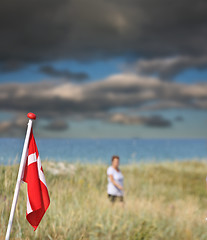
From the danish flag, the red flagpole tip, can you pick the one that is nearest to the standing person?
the danish flag

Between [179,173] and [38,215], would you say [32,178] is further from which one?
[179,173]

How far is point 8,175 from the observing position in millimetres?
7664

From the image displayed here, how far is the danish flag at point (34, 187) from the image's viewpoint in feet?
14.0

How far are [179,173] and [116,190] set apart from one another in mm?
13696

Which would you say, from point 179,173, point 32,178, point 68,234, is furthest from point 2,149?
point 179,173

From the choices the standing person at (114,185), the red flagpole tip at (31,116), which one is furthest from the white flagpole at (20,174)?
the standing person at (114,185)

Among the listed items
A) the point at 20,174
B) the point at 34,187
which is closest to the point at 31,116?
the point at 20,174

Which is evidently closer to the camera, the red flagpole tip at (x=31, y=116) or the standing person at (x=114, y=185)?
the red flagpole tip at (x=31, y=116)

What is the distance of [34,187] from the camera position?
4.27 m

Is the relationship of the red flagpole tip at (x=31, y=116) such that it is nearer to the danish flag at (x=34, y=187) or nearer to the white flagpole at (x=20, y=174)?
the white flagpole at (x=20, y=174)

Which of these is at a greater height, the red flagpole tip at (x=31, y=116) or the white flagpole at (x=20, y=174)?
the red flagpole tip at (x=31, y=116)

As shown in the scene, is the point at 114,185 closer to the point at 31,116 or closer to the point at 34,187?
the point at 34,187

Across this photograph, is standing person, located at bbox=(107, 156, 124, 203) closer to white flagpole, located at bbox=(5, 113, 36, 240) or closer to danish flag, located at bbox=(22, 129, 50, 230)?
danish flag, located at bbox=(22, 129, 50, 230)

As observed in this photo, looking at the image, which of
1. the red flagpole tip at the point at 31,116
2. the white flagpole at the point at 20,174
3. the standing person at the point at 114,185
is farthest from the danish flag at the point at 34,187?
the standing person at the point at 114,185
